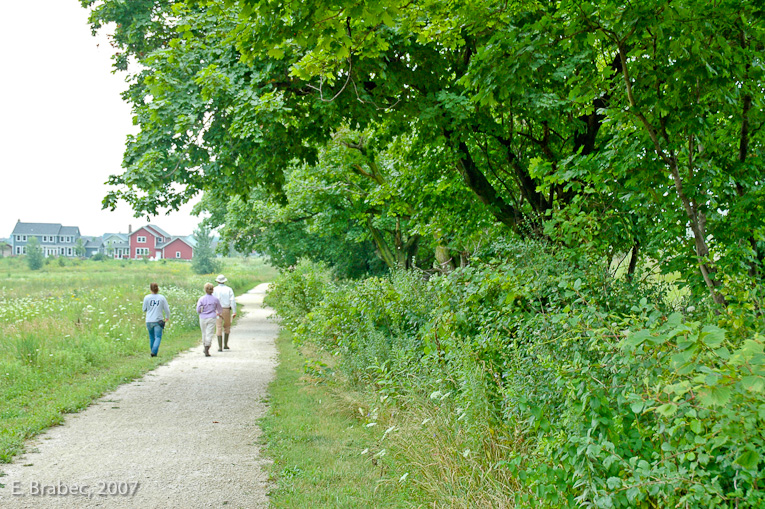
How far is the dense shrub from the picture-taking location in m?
2.32

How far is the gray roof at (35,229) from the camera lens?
11644 centimetres

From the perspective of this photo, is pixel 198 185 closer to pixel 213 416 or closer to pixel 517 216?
pixel 213 416

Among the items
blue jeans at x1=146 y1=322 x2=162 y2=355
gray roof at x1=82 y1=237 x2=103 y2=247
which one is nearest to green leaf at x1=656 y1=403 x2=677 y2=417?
blue jeans at x1=146 y1=322 x2=162 y2=355

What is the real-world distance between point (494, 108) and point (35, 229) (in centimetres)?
12803

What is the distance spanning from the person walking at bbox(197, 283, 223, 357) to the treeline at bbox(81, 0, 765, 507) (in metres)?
3.81

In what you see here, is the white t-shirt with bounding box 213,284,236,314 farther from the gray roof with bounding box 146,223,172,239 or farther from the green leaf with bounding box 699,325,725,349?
the gray roof with bounding box 146,223,172,239

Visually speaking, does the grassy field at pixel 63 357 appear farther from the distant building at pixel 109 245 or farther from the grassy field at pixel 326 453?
the distant building at pixel 109 245

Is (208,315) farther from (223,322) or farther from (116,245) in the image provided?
(116,245)

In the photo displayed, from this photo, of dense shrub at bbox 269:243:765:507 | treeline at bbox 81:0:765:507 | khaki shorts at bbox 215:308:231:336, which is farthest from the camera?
khaki shorts at bbox 215:308:231:336

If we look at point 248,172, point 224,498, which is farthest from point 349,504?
point 248,172

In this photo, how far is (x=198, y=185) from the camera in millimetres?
10055

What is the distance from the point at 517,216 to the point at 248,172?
452 centimetres

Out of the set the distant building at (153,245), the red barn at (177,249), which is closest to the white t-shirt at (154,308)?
the distant building at (153,245)

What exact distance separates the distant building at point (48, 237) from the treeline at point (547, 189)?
119 m
